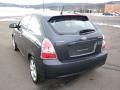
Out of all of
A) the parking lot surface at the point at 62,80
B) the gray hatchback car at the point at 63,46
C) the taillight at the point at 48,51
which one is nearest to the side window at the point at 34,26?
the gray hatchback car at the point at 63,46

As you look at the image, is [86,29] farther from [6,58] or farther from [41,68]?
[6,58]

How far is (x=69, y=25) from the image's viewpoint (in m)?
4.61

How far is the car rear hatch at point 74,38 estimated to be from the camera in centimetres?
418

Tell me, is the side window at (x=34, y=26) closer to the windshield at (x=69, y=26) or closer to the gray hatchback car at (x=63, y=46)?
the gray hatchback car at (x=63, y=46)

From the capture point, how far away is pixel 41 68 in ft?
13.9

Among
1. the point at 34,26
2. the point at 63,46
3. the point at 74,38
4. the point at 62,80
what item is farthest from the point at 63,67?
the point at 34,26

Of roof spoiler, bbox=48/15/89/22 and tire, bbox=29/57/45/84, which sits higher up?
roof spoiler, bbox=48/15/89/22

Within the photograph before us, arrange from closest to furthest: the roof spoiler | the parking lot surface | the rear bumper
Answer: the rear bumper, the parking lot surface, the roof spoiler

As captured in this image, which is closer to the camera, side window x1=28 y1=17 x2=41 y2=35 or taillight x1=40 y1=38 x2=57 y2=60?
taillight x1=40 y1=38 x2=57 y2=60

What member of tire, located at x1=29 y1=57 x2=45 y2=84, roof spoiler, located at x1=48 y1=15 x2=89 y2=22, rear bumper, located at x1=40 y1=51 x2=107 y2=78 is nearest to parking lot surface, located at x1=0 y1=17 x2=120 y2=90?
tire, located at x1=29 y1=57 x2=45 y2=84

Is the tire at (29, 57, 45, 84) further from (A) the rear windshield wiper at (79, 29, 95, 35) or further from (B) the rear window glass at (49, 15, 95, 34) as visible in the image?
(A) the rear windshield wiper at (79, 29, 95, 35)

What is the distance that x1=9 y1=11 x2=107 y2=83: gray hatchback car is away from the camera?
13.6 ft

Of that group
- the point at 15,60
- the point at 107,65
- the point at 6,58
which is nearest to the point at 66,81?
the point at 107,65

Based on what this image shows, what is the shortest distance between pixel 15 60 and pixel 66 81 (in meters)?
2.31
